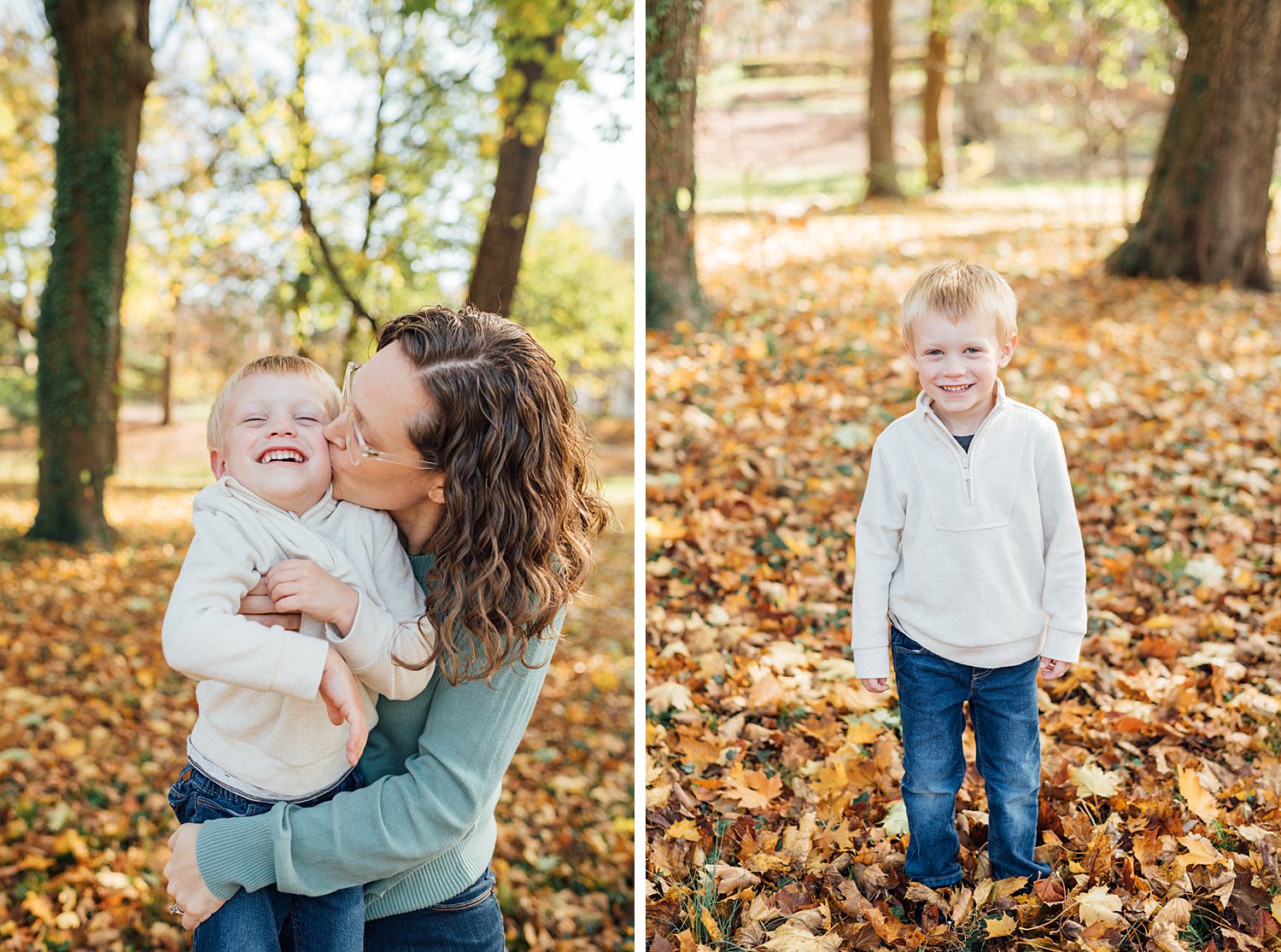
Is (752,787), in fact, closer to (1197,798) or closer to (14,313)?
(1197,798)

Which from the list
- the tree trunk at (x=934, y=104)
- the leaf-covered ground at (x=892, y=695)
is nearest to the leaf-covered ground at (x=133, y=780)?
the leaf-covered ground at (x=892, y=695)

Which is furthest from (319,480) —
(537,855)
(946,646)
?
(537,855)

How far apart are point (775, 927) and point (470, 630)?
1.62m

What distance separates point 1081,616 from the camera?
262 centimetres

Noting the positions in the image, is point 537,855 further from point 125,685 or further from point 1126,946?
point 125,685

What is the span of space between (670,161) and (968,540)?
5.28 metres

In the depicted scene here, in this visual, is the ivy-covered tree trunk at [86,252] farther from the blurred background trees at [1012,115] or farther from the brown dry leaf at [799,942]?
the brown dry leaf at [799,942]

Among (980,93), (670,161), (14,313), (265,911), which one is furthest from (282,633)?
(980,93)

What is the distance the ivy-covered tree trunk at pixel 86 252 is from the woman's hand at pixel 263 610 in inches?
324

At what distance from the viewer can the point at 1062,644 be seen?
263 centimetres

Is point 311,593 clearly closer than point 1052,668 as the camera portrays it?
Yes

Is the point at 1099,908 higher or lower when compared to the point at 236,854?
lower

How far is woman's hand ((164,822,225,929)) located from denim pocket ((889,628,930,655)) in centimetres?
179

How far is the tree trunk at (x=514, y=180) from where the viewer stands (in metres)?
7.29
